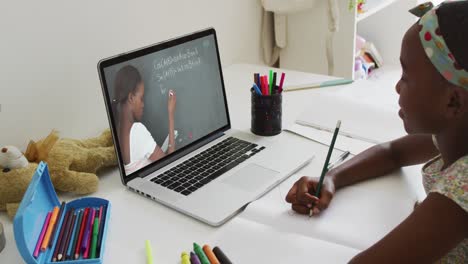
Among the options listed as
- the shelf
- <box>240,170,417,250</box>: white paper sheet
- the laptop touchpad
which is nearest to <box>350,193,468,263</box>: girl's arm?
<box>240,170,417,250</box>: white paper sheet

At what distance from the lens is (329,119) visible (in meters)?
1.17

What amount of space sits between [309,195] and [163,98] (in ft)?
1.21

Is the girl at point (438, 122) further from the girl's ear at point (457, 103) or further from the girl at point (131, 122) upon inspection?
the girl at point (131, 122)

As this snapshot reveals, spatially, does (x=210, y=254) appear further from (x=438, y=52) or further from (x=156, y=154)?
(x=438, y=52)

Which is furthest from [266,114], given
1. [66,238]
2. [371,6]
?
[371,6]

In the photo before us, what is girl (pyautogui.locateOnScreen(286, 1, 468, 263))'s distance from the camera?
2.00ft

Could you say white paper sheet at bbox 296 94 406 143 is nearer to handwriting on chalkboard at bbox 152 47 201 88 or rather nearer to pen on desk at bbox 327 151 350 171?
pen on desk at bbox 327 151 350 171

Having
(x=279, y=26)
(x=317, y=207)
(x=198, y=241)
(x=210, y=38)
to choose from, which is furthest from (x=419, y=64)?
(x=279, y=26)

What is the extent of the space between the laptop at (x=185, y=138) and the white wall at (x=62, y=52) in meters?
0.24

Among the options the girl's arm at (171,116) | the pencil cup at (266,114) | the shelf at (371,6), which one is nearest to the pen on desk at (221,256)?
the girl's arm at (171,116)

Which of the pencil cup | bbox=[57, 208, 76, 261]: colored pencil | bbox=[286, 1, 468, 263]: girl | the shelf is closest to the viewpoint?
bbox=[286, 1, 468, 263]: girl

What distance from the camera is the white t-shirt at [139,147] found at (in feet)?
3.01

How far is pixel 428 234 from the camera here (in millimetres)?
614

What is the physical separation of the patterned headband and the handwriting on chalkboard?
52 centimetres
